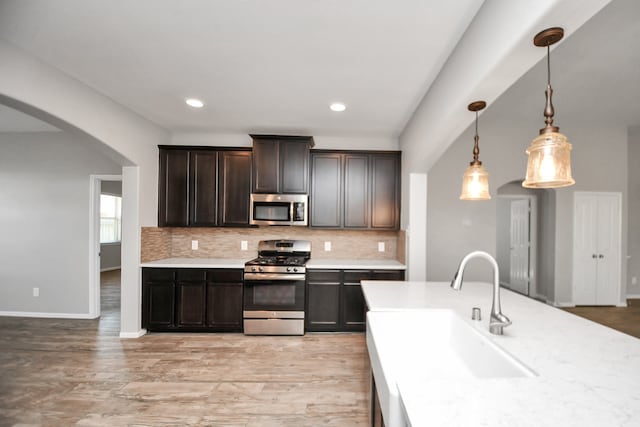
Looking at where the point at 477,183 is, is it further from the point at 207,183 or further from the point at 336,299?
the point at 207,183

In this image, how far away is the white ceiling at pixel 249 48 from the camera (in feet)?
5.87

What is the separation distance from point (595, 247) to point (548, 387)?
5.60m

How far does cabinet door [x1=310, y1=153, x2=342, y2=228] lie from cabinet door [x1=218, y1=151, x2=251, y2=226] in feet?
2.92

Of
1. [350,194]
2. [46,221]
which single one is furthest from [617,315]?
[46,221]

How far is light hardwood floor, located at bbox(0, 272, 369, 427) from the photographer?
87.0 inches

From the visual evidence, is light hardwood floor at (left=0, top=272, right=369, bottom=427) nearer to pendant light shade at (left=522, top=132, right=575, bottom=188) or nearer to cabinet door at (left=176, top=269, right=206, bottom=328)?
cabinet door at (left=176, top=269, right=206, bottom=328)

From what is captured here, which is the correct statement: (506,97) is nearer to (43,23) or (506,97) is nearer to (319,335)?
(319,335)

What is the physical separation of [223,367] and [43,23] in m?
3.00

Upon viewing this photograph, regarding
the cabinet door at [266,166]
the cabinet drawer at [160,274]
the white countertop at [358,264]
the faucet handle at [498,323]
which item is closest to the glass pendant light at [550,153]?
the faucet handle at [498,323]

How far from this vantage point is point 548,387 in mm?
943

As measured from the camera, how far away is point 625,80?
117 inches

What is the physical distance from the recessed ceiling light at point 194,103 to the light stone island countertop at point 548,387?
316 centimetres

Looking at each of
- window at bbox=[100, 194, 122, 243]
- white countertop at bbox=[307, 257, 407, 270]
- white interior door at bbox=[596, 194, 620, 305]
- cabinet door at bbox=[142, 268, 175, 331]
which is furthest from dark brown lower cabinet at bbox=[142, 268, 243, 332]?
window at bbox=[100, 194, 122, 243]

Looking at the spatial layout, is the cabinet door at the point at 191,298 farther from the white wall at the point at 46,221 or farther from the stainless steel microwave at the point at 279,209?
the white wall at the point at 46,221
